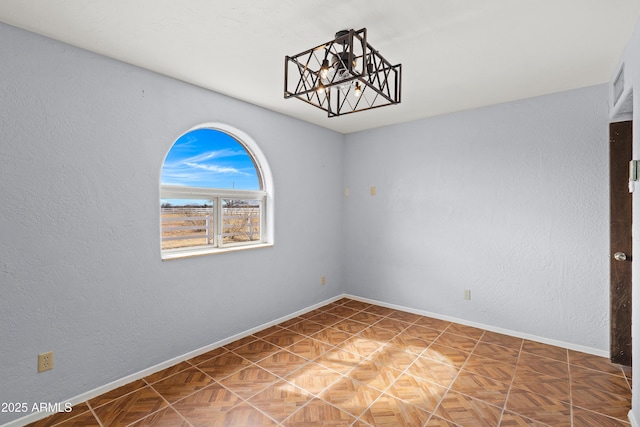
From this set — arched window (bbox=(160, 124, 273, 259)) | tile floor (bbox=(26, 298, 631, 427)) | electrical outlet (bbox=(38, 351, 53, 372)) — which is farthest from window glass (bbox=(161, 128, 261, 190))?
tile floor (bbox=(26, 298, 631, 427))

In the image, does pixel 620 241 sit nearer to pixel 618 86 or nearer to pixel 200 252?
pixel 618 86

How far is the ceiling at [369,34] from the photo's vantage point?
174 cm

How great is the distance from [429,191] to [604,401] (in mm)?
2366

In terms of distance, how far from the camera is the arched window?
2.86 m

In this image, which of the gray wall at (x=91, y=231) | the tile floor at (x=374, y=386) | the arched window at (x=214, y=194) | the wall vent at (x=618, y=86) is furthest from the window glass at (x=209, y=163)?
the wall vent at (x=618, y=86)

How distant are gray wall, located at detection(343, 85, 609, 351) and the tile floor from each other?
396 mm

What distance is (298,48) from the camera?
218 centimetres

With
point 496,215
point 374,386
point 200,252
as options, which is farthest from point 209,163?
point 496,215

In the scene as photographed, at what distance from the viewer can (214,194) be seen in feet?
10.3

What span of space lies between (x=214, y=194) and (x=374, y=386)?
2215 mm

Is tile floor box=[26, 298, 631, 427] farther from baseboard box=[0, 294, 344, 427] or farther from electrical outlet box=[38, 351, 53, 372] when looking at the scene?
electrical outlet box=[38, 351, 53, 372]

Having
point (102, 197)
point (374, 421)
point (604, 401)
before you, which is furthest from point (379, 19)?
point (604, 401)

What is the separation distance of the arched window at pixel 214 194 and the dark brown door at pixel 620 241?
316 cm

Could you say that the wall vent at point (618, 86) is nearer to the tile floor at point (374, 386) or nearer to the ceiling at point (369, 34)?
the ceiling at point (369, 34)
